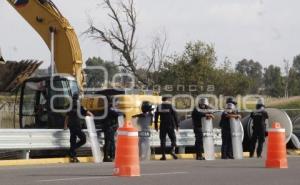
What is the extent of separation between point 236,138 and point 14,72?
75.0ft

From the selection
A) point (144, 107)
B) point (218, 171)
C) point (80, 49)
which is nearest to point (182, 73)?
point (80, 49)

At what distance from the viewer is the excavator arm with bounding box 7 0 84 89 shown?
22763mm

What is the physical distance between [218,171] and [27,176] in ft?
13.2

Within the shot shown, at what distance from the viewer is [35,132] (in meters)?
17.9

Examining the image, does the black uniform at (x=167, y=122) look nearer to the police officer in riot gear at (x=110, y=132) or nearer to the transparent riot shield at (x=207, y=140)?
the transparent riot shield at (x=207, y=140)

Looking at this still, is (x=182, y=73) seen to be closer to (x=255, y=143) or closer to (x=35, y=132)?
(x=255, y=143)

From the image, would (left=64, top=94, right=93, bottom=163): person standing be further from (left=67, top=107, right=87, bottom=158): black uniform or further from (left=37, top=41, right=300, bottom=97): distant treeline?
(left=37, top=41, right=300, bottom=97): distant treeline

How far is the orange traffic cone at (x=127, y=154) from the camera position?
1220 cm

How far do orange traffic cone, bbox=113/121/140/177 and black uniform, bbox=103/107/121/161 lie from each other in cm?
616

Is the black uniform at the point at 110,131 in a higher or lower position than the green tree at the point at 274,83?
lower

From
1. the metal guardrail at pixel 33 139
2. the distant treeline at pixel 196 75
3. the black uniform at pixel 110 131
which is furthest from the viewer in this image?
the distant treeline at pixel 196 75

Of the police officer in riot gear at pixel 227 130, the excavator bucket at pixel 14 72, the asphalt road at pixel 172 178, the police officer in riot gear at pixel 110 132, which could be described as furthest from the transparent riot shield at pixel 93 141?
the excavator bucket at pixel 14 72

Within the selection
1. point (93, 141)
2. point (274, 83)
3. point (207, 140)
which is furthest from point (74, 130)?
point (274, 83)

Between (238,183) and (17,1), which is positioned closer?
(238,183)
